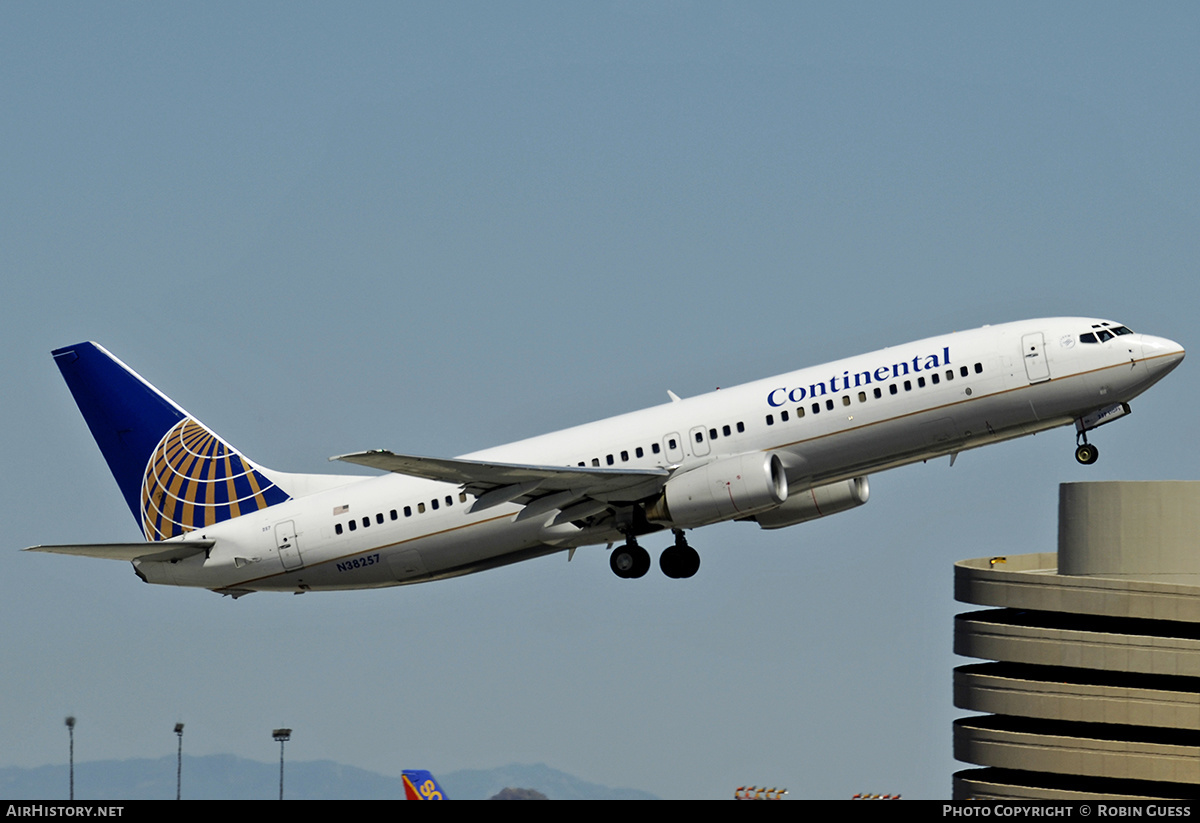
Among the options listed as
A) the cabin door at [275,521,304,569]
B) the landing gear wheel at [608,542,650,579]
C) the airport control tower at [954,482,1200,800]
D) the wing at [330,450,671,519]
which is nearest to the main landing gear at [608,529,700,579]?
the landing gear wheel at [608,542,650,579]

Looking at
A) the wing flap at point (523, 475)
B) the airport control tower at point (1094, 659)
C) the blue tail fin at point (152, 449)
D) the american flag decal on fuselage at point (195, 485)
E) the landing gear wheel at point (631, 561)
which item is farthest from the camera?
the airport control tower at point (1094, 659)

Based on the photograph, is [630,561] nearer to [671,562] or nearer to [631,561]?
[631,561]

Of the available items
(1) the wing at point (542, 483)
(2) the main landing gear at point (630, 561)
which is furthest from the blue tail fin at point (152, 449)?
(2) the main landing gear at point (630, 561)

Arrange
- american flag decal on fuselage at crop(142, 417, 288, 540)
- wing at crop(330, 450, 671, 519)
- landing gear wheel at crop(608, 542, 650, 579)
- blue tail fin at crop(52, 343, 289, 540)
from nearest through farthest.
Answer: wing at crop(330, 450, 671, 519) < landing gear wheel at crop(608, 542, 650, 579) < american flag decal on fuselage at crop(142, 417, 288, 540) < blue tail fin at crop(52, 343, 289, 540)

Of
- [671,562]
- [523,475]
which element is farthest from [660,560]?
[523,475]

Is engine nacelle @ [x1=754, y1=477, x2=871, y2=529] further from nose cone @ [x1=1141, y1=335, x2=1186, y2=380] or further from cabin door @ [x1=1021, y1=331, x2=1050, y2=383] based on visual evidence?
nose cone @ [x1=1141, y1=335, x2=1186, y2=380]

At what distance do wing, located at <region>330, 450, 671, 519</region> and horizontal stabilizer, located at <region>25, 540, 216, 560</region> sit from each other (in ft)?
32.2

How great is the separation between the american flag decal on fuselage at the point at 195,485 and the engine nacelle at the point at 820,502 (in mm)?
A: 15661

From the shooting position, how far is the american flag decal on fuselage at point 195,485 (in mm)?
50750

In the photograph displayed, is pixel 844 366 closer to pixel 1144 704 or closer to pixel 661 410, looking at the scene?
pixel 661 410

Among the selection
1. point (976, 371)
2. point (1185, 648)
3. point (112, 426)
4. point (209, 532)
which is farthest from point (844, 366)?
point (1185, 648)

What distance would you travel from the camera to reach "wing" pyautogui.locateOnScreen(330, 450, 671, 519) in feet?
140

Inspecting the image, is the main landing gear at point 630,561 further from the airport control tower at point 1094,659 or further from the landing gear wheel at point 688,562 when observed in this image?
the airport control tower at point 1094,659

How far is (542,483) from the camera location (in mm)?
44312
